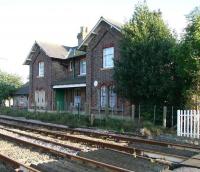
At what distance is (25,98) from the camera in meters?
47.9

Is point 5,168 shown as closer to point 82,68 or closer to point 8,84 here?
point 82,68

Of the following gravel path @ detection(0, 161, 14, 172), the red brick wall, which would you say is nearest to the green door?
the red brick wall

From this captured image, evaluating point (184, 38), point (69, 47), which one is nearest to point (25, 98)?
point (69, 47)

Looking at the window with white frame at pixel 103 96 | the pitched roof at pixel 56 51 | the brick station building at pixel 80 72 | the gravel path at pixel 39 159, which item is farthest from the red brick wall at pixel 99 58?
the gravel path at pixel 39 159

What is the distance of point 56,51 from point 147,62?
19.5 metres

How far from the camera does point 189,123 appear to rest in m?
18.0

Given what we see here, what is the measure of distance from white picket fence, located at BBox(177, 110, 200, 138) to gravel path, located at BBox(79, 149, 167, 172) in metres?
7.08

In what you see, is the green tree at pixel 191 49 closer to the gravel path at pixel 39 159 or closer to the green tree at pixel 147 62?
the green tree at pixel 147 62

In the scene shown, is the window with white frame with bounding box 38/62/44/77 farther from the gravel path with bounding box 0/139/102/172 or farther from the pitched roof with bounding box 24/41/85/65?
the gravel path with bounding box 0/139/102/172

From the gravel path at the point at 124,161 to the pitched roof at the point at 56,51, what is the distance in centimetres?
2570

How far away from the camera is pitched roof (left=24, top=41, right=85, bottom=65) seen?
125 feet

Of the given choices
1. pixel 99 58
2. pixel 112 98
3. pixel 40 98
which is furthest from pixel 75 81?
pixel 112 98

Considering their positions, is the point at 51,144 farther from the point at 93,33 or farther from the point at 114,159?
the point at 93,33

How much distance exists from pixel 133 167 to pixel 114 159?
1.13 m
